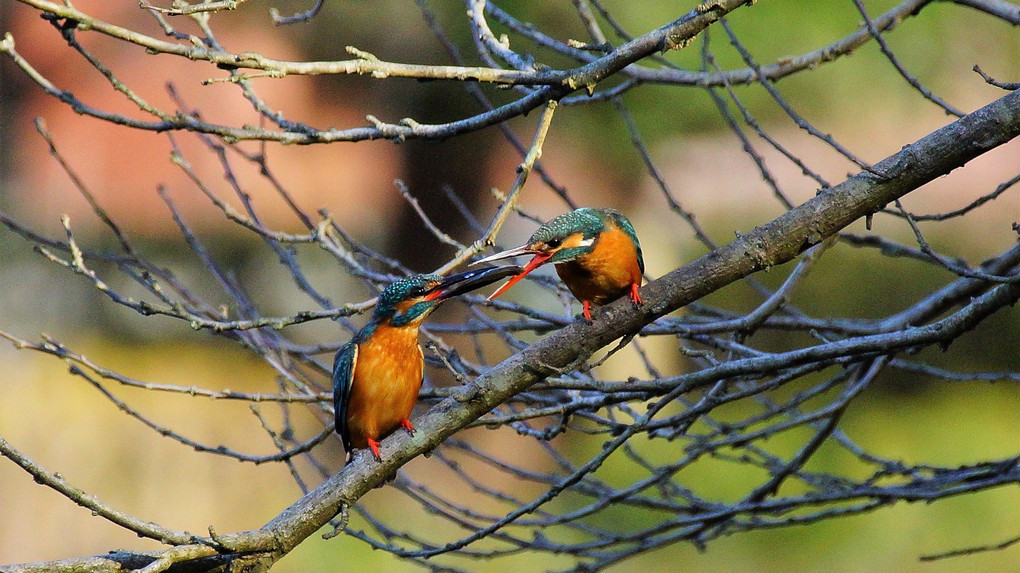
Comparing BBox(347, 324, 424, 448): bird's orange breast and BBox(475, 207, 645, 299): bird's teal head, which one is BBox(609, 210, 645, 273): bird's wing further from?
BBox(347, 324, 424, 448): bird's orange breast

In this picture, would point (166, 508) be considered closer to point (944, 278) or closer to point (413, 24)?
point (413, 24)

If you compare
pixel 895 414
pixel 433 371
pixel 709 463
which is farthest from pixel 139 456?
pixel 895 414

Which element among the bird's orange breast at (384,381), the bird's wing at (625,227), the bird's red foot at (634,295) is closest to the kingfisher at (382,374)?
the bird's orange breast at (384,381)

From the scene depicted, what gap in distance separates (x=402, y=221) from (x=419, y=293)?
6.30 meters

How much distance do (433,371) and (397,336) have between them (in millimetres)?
6231

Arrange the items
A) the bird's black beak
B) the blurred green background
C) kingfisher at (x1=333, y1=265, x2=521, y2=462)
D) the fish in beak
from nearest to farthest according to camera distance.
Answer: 1. the fish in beak
2. the bird's black beak
3. kingfisher at (x1=333, y1=265, x2=521, y2=462)
4. the blurred green background

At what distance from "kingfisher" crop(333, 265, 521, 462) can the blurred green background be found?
161 inches

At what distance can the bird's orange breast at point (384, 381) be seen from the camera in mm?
3314

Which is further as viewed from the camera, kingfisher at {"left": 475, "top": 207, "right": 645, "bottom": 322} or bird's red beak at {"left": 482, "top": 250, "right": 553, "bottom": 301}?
kingfisher at {"left": 475, "top": 207, "right": 645, "bottom": 322}

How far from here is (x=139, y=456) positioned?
796 centimetres

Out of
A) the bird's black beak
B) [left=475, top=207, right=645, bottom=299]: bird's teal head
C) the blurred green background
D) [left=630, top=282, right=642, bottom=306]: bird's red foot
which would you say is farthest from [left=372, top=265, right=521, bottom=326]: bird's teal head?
the blurred green background

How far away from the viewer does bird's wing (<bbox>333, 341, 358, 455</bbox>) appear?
11.1 feet

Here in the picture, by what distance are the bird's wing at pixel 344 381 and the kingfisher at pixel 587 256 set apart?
3.72 ft

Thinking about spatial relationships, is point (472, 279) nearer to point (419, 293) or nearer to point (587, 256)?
point (587, 256)
